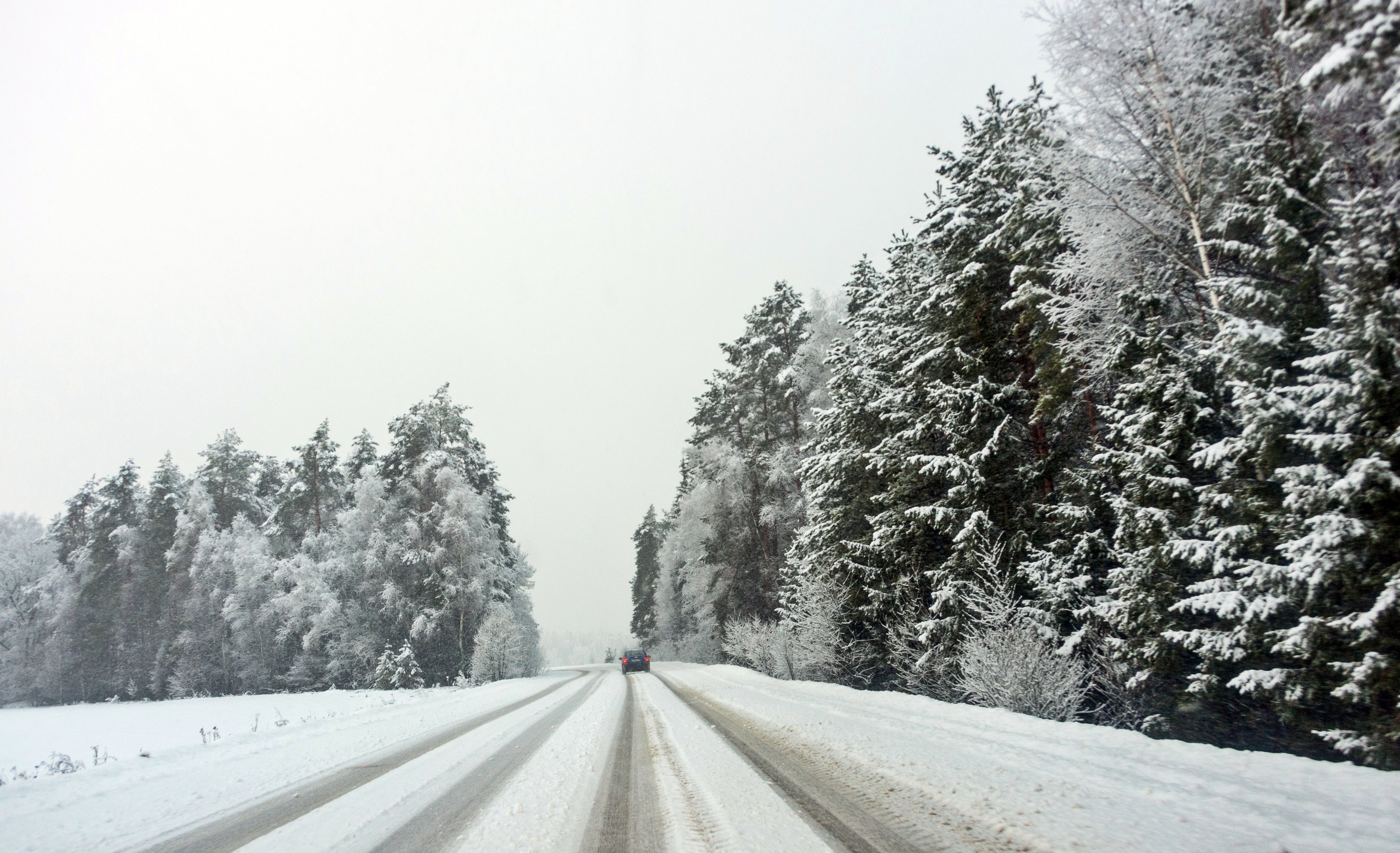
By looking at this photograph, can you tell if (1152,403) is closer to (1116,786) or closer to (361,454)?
(1116,786)

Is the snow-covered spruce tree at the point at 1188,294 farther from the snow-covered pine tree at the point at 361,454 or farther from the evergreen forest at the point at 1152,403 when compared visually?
the snow-covered pine tree at the point at 361,454

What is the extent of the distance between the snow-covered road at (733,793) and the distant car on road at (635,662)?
26.4 metres

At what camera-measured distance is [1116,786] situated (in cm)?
514

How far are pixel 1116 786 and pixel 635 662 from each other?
34.8m

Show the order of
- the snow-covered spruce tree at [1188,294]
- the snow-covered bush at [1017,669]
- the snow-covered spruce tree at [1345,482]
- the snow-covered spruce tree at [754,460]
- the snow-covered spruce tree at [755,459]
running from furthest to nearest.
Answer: the snow-covered spruce tree at [755,459] < the snow-covered spruce tree at [754,460] < the snow-covered bush at [1017,669] < the snow-covered spruce tree at [1188,294] < the snow-covered spruce tree at [1345,482]

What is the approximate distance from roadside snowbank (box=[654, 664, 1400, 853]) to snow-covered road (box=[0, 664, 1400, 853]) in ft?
0.09

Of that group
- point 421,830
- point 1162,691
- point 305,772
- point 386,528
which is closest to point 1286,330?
point 1162,691

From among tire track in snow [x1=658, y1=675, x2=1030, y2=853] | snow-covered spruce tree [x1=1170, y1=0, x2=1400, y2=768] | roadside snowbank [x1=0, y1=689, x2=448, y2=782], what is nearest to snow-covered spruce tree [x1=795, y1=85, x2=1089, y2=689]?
snow-covered spruce tree [x1=1170, y1=0, x2=1400, y2=768]

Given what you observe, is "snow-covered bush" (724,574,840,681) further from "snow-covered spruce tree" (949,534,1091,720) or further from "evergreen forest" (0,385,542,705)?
"evergreen forest" (0,385,542,705)

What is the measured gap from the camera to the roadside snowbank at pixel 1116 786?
3.93 meters

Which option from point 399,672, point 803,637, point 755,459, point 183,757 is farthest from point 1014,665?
point 399,672

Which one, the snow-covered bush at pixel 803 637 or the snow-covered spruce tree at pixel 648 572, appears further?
the snow-covered spruce tree at pixel 648 572

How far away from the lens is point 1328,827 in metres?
3.97

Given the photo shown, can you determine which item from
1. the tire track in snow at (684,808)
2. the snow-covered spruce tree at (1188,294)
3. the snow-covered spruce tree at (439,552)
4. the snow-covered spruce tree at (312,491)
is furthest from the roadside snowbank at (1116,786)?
the snow-covered spruce tree at (312,491)
